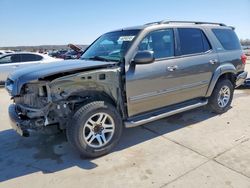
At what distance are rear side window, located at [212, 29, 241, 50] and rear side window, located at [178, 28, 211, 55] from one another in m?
0.49

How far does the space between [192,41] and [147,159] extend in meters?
2.52

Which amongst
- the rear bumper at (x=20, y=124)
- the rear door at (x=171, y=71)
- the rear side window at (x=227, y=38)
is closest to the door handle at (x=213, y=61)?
the rear door at (x=171, y=71)

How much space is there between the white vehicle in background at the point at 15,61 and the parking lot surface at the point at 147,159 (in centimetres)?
574

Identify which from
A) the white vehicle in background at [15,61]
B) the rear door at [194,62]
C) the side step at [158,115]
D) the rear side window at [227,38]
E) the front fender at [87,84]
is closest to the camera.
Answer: the front fender at [87,84]

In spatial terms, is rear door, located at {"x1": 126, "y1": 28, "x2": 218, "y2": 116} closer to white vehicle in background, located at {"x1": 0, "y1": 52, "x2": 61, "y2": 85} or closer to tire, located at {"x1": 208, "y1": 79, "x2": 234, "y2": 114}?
A: tire, located at {"x1": 208, "y1": 79, "x2": 234, "y2": 114}

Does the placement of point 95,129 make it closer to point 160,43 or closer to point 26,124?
point 26,124

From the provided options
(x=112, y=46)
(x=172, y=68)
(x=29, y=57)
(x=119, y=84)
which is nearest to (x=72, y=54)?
Answer: (x=29, y=57)

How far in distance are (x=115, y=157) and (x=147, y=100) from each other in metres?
1.08

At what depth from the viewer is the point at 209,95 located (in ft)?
17.5

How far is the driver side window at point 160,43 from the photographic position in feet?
13.7

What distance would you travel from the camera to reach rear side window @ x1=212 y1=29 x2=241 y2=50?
5424 millimetres

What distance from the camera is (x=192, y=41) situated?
484 centimetres

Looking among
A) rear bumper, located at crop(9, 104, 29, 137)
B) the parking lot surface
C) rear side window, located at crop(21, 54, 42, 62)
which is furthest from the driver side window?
rear side window, located at crop(21, 54, 42, 62)

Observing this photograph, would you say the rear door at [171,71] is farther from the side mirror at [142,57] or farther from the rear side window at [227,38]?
the rear side window at [227,38]
